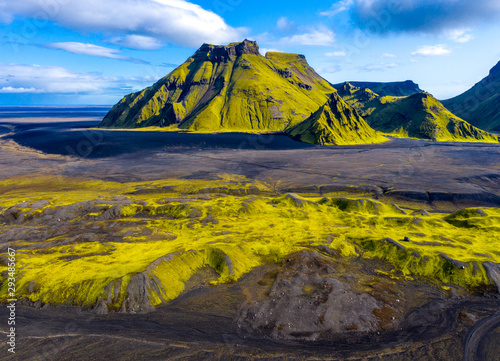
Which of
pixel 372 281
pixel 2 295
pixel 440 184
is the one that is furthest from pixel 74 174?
pixel 440 184

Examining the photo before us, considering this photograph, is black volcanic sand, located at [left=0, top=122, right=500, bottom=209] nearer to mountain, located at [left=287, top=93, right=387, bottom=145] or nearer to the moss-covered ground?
mountain, located at [left=287, top=93, right=387, bottom=145]

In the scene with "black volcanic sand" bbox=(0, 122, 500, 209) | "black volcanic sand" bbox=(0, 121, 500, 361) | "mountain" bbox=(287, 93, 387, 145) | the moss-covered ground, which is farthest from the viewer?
"mountain" bbox=(287, 93, 387, 145)

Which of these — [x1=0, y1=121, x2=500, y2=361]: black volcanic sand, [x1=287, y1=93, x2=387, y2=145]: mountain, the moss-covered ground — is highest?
[x1=287, y1=93, x2=387, y2=145]: mountain

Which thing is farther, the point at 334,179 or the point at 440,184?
the point at 334,179

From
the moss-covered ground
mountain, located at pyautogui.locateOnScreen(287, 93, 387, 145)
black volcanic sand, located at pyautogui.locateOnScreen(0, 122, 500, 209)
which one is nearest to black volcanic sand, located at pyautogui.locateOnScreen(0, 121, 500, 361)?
the moss-covered ground

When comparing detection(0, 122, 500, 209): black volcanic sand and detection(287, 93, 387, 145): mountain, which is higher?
detection(287, 93, 387, 145): mountain

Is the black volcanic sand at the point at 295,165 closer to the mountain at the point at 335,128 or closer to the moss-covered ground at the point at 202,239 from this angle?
the mountain at the point at 335,128

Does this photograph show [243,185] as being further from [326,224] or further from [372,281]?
[372,281]
